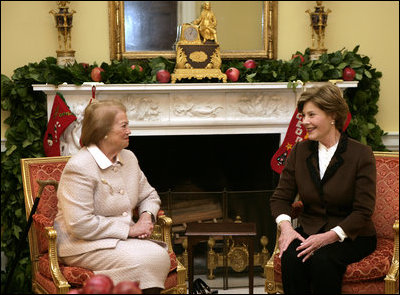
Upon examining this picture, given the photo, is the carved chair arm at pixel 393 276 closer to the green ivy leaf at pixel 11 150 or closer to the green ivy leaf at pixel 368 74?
the green ivy leaf at pixel 368 74

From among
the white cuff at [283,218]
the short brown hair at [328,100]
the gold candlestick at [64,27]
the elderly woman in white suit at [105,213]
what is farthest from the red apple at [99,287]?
the gold candlestick at [64,27]

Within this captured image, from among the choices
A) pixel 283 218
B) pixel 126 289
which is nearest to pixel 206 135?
pixel 283 218

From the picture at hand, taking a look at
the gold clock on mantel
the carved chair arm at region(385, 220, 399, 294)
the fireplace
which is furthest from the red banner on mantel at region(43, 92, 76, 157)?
the carved chair arm at region(385, 220, 399, 294)

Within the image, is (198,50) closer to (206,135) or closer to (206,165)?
(206,135)

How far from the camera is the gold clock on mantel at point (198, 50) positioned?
13.2ft

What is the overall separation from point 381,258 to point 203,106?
5.87 feet

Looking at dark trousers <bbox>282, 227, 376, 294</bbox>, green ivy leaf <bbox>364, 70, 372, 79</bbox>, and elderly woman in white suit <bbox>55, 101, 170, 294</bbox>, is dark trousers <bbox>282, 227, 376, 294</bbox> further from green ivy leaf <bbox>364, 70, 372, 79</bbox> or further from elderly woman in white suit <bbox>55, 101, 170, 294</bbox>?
green ivy leaf <bbox>364, 70, 372, 79</bbox>

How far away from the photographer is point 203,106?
4.13 metres

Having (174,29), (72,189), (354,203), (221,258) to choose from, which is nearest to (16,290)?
(221,258)

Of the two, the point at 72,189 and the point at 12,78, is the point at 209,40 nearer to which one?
the point at 12,78

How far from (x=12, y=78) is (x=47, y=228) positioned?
1.61 metres

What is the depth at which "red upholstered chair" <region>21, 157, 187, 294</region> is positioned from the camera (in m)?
2.68

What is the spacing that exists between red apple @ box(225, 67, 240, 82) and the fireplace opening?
60 cm

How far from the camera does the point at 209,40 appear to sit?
13.3ft
